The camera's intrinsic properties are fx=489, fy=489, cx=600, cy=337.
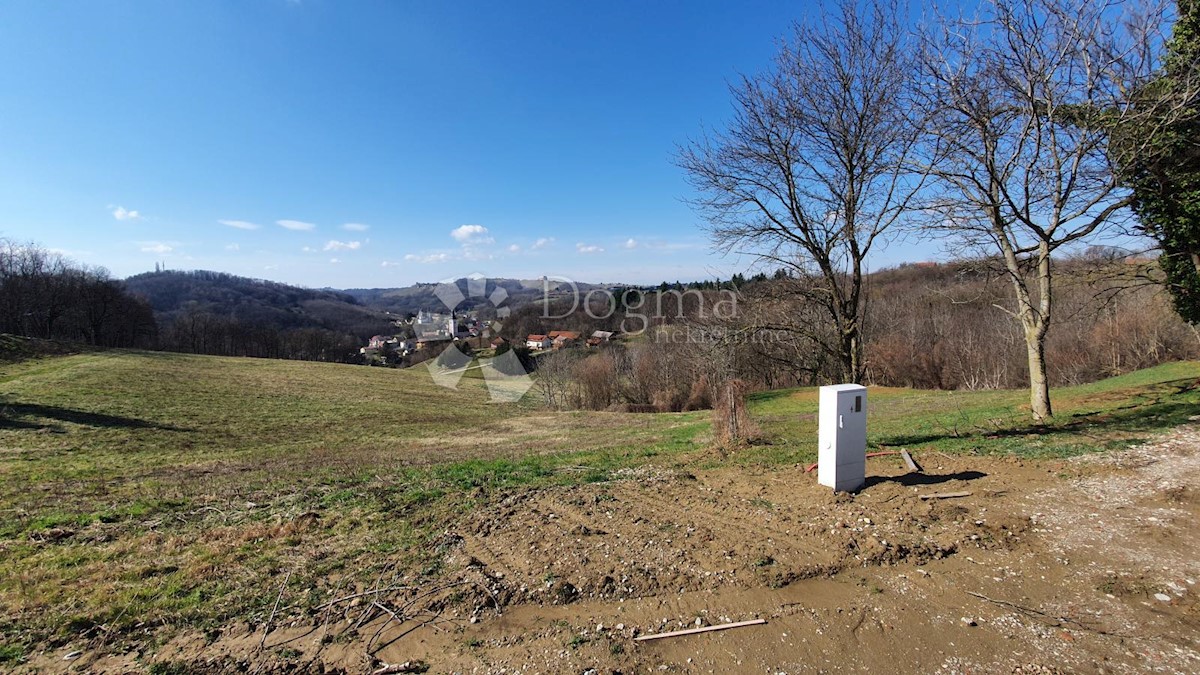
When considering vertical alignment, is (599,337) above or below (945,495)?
above

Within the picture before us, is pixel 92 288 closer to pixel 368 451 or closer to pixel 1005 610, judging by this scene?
pixel 368 451

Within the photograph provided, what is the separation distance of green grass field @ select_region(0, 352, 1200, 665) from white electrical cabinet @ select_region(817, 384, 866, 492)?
1.66m

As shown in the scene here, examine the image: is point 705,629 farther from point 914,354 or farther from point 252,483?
point 914,354

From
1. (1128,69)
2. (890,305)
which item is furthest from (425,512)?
(890,305)

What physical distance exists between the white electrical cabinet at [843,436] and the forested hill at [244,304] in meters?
94.4

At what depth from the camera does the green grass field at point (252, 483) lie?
3928mm

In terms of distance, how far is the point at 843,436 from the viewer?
5.40m

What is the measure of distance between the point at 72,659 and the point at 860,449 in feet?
22.4

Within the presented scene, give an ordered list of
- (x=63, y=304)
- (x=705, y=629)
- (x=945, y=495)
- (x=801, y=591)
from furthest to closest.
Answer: (x=63, y=304) → (x=945, y=495) → (x=801, y=591) → (x=705, y=629)

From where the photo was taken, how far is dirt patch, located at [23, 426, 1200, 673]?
9.69ft

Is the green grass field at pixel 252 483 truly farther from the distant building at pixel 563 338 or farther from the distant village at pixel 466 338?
the distant village at pixel 466 338

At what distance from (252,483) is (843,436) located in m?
9.51

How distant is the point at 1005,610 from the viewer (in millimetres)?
3273

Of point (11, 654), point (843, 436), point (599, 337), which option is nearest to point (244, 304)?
point (599, 337)
